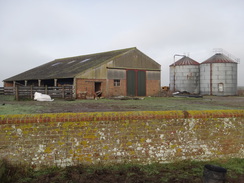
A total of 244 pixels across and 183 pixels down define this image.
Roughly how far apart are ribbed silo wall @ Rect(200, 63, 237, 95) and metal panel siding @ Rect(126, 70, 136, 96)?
12.2m

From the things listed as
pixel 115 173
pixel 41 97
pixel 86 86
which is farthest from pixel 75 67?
pixel 115 173

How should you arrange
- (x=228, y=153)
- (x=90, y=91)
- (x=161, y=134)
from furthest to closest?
(x=90, y=91) < (x=228, y=153) < (x=161, y=134)

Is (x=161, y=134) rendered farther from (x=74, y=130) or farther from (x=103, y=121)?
Result: (x=74, y=130)

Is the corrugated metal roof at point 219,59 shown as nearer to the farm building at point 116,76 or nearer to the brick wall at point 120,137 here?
the farm building at point 116,76

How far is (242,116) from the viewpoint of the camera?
21.8 ft

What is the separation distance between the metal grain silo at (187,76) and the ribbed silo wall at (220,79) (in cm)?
169

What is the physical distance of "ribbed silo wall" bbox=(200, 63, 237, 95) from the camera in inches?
1312

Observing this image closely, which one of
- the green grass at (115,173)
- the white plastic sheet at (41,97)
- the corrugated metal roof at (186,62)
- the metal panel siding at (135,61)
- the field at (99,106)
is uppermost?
the corrugated metal roof at (186,62)

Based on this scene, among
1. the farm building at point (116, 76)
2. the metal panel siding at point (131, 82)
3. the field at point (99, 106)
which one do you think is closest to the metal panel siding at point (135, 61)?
the farm building at point (116, 76)

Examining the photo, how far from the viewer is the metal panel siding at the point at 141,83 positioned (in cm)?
2823

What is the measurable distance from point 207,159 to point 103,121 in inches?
115

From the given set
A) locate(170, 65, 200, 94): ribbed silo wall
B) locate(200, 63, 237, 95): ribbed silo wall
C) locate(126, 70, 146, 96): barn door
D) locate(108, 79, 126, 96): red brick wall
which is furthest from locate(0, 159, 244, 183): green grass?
locate(170, 65, 200, 94): ribbed silo wall

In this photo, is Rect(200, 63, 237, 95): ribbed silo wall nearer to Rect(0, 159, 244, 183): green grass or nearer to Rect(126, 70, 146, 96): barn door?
Rect(126, 70, 146, 96): barn door

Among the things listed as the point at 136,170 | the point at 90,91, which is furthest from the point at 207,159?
the point at 90,91
